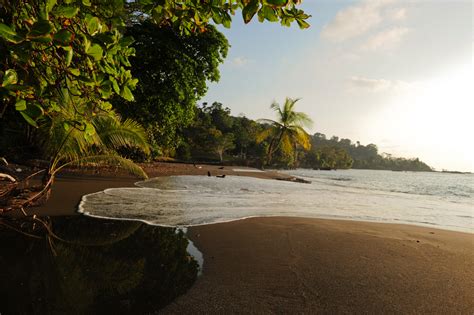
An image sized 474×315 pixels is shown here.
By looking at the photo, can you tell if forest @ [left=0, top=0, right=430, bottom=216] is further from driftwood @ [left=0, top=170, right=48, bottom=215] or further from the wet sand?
the wet sand

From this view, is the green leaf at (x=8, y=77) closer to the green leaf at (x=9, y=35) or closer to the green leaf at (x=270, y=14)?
the green leaf at (x=9, y=35)

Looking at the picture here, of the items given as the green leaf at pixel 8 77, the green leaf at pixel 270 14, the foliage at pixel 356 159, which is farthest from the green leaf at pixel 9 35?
the foliage at pixel 356 159

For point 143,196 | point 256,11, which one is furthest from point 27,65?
point 143,196

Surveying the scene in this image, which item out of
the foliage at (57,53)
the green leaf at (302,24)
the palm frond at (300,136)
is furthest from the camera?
the palm frond at (300,136)

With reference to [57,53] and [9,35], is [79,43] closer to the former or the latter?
[57,53]

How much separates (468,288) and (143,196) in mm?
7837

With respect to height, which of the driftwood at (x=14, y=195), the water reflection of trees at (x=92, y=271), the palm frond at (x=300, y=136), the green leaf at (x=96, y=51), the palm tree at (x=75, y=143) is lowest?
the water reflection of trees at (x=92, y=271)

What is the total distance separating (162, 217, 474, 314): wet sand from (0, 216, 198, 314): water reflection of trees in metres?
0.32

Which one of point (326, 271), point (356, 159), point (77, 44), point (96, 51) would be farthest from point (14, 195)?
point (356, 159)

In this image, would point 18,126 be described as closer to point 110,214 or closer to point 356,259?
point 110,214

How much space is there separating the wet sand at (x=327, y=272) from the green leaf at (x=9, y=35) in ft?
7.22

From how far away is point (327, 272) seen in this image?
11.0ft

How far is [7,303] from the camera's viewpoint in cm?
236

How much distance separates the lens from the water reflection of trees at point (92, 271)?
244 cm
